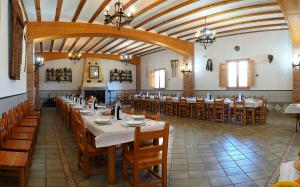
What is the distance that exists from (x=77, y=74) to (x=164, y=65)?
5700mm

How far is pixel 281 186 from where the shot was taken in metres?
0.99

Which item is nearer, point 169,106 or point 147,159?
point 147,159

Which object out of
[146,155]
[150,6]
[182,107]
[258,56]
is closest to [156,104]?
[182,107]

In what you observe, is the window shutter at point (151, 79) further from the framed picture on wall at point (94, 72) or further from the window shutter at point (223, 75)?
the window shutter at point (223, 75)

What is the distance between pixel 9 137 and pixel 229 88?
9320 mm

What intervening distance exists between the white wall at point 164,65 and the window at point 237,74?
2.80 metres

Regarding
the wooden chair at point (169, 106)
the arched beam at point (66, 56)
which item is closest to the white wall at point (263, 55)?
the wooden chair at point (169, 106)

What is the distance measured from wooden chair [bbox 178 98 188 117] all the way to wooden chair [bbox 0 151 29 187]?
7153 mm

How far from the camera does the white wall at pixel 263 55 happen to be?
9781mm

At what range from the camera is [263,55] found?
1024 centimetres

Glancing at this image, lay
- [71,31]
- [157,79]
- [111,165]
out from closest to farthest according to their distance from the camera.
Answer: [111,165], [71,31], [157,79]

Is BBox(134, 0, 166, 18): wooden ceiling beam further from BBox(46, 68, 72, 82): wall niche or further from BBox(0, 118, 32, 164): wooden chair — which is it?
BBox(46, 68, 72, 82): wall niche

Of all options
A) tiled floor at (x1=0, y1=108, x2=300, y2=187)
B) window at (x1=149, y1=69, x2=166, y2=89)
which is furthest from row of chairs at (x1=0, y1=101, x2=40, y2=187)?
window at (x1=149, y1=69, x2=166, y2=89)

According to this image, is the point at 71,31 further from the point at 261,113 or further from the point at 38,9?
the point at 261,113
